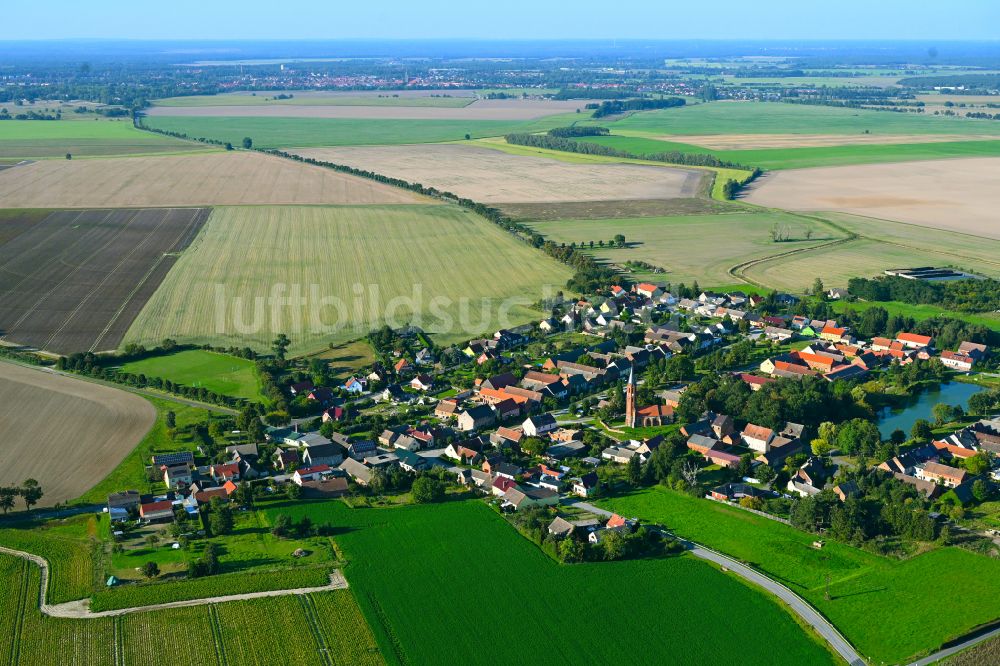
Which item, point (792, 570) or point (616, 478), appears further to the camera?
point (616, 478)

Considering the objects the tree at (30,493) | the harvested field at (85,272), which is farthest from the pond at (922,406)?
the harvested field at (85,272)

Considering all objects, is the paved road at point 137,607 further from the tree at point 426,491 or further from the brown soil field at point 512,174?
the brown soil field at point 512,174

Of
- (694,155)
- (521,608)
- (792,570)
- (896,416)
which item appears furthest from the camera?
(694,155)

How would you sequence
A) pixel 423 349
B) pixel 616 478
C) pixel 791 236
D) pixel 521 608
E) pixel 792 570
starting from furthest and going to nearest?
pixel 791 236 < pixel 423 349 < pixel 616 478 < pixel 792 570 < pixel 521 608

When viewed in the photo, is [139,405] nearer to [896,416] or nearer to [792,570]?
[792,570]

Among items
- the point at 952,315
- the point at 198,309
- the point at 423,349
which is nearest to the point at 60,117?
the point at 198,309

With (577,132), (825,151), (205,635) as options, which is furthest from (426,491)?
(577,132)

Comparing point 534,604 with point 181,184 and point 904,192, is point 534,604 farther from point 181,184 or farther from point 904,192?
point 181,184
